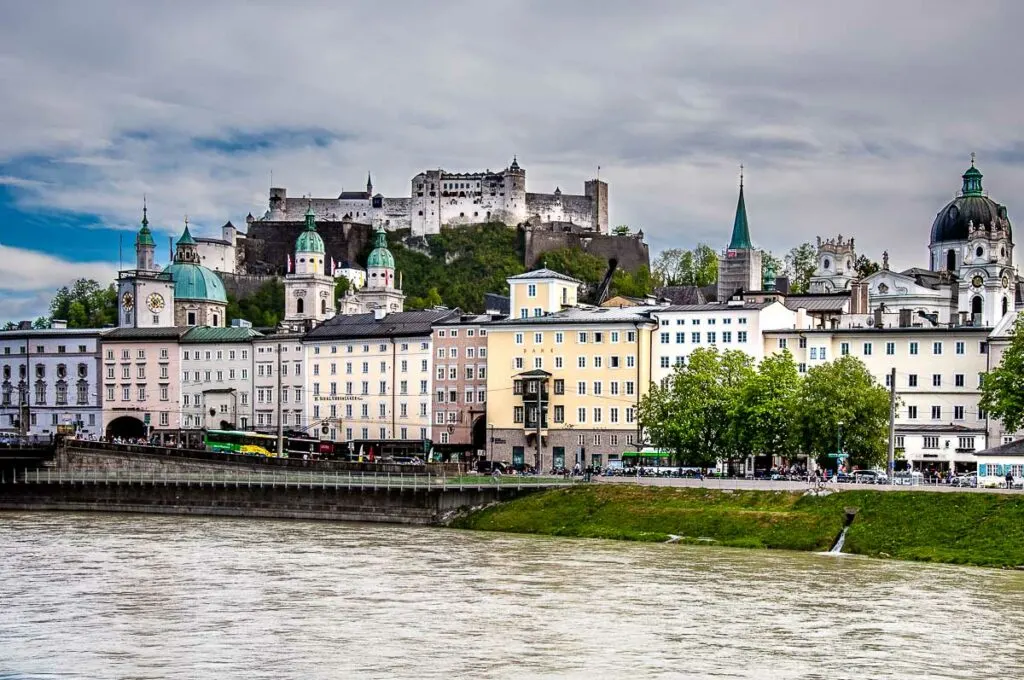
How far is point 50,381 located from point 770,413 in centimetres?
7176

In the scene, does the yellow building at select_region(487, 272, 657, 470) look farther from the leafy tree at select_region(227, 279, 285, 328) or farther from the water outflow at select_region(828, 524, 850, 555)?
the leafy tree at select_region(227, 279, 285, 328)

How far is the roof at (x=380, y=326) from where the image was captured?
12519 cm

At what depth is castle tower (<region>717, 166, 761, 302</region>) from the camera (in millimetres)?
156750

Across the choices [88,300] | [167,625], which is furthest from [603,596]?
[88,300]

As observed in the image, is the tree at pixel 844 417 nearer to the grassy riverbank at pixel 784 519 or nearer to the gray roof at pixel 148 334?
the grassy riverbank at pixel 784 519

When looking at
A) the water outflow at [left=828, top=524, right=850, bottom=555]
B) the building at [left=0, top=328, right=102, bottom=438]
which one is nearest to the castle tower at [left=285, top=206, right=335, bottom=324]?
the building at [left=0, top=328, right=102, bottom=438]

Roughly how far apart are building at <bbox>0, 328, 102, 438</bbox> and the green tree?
2548 inches

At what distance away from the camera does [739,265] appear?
158m

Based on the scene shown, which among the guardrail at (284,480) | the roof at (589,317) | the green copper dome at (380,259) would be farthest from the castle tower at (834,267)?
the guardrail at (284,480)

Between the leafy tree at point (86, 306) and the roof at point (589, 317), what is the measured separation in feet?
206

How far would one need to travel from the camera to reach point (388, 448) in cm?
12438

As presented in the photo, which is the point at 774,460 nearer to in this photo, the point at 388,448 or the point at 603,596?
the point at 388,448

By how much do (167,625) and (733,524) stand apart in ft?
108

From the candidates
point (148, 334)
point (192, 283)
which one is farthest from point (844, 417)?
point (192, 283)
